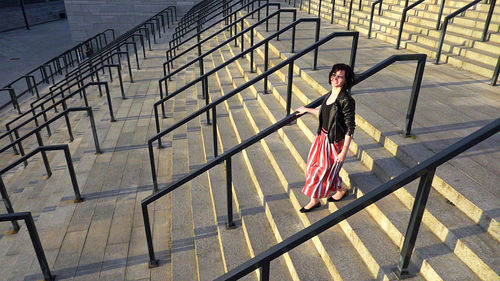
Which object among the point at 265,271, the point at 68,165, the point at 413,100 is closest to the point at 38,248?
the point at 68,165

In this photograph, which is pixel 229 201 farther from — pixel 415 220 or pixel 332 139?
pixel 415 220

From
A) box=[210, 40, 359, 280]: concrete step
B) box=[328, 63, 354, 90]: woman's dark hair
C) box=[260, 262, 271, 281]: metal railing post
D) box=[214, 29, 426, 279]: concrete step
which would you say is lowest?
box=[210, 40, 359, 280]: concrete step

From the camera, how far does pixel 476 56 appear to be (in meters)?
5.70

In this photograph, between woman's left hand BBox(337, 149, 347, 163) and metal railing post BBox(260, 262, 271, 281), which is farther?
woman's left hand BBox(337, 149, 347, 163)

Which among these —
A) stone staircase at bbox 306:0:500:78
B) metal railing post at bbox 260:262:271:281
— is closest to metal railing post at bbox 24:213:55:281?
metal railing post at bbox 260:262:271:281

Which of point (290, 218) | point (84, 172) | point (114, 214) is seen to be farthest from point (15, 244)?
point (290, 218)

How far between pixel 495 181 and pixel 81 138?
6674 millimetres

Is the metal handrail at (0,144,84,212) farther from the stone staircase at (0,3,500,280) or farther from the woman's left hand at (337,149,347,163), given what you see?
the woman's left hand at (337,149,347,163)

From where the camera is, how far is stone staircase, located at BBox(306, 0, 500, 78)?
568 cm

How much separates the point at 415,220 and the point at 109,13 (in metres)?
22.3

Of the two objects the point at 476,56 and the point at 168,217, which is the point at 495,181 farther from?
the point at 476,56

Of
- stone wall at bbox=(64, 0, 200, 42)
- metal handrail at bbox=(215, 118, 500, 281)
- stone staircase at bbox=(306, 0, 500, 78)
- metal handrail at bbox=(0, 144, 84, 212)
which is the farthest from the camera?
stone wall at bbox=(64, 0, 200, 42)

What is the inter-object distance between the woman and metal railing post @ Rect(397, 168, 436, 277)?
771 mm

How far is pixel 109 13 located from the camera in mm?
20406
